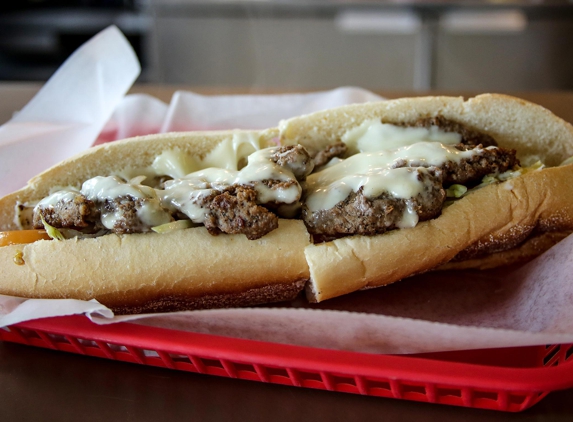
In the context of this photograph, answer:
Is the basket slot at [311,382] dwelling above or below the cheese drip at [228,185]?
below

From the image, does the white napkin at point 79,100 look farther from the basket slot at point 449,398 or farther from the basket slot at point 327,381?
the basket slot at point 449,398

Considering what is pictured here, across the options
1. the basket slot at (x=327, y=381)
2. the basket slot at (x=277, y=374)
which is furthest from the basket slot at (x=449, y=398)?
the basket slot at (x=277, y=374)

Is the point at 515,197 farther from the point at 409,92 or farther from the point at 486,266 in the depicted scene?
the point at 409,92

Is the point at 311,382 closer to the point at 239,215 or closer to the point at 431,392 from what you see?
the point at 431,392

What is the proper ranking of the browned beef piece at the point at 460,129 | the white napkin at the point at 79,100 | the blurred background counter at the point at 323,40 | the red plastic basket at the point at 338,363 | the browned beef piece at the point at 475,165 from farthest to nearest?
the blurred background counter at the point at 323,40, the white napkin at the point at 79,100, the browned beef piece at the point at 460,129, the browned beef piece at the point at 475,165, the red plastic basket at the point at 338,363

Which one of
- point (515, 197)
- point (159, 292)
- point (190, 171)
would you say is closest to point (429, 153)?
point (515, 197)
